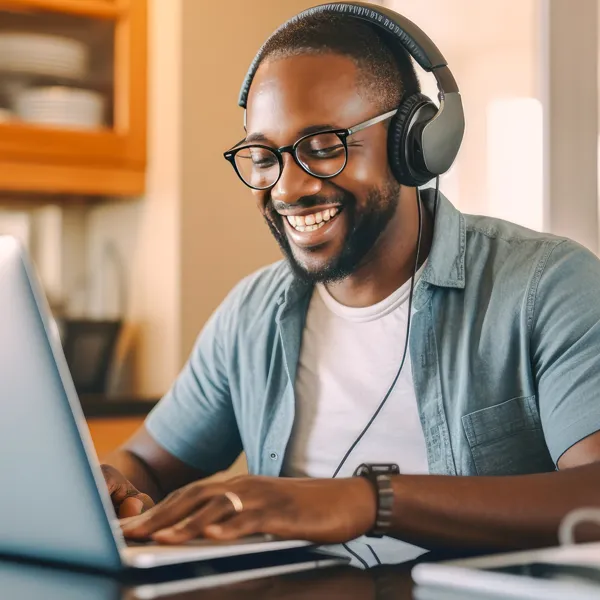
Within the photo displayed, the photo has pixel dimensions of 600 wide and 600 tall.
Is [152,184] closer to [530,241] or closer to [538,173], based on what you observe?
[538,173]

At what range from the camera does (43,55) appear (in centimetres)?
246

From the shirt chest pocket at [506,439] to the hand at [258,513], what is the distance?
16.9 inches

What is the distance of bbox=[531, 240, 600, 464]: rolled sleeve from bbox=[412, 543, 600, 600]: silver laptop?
40cm

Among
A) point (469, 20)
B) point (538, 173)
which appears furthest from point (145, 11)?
point (538, 173)

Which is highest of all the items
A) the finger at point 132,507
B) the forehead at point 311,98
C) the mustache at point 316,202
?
the forehead at point 311,98

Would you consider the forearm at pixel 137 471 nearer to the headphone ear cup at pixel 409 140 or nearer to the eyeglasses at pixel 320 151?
the eyeglasses at pixel 320 151

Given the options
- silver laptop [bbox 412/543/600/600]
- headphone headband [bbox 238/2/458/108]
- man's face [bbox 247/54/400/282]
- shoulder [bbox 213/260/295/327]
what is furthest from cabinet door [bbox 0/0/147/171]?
silver laptop [bbox 412/543/600/600]

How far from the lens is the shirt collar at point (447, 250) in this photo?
129 cm

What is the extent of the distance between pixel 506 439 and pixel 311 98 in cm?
52

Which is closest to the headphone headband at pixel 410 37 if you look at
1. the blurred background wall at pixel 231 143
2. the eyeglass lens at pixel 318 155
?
the eyeglass lens at pixel 318 155

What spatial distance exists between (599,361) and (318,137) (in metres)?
0.47

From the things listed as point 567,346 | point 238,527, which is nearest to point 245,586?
point 238,527

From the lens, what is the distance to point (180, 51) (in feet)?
7.78

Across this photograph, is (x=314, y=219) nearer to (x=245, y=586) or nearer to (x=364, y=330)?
(x=364, y=330)
